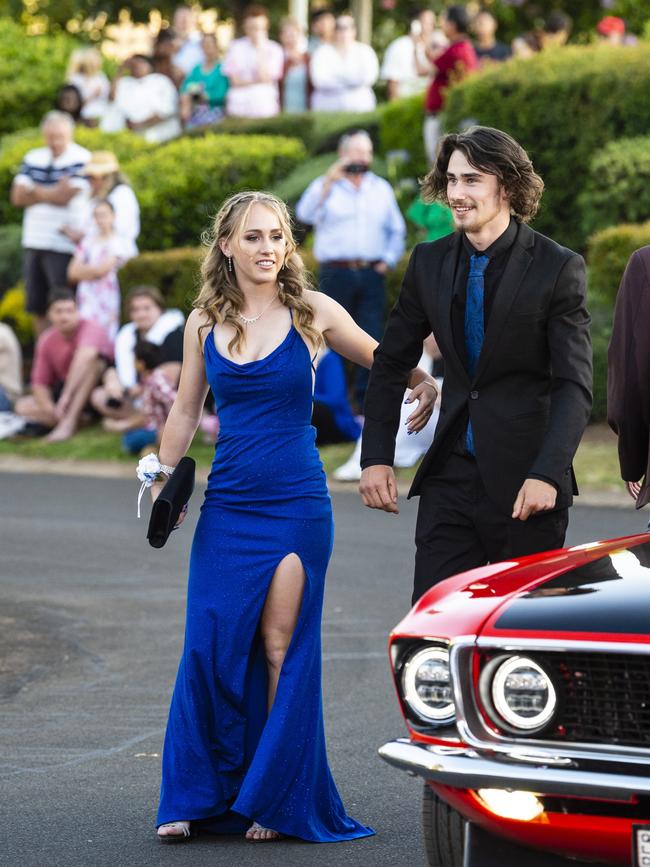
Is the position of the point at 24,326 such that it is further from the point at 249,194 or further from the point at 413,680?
the point at 413,680

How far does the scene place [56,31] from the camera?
118 feet

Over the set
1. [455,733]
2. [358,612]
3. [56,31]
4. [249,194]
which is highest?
[56,31]

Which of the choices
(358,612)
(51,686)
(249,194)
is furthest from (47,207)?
(249,194)

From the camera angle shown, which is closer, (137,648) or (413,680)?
(413,680)

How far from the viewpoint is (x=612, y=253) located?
588 inches

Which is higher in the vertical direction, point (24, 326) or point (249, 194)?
point (249, 194)

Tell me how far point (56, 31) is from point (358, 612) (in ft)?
94.3

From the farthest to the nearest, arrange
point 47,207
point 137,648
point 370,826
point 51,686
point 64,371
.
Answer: point 47,207 < point 64,371 < point 137,648 < point 51,686 < point 370,826

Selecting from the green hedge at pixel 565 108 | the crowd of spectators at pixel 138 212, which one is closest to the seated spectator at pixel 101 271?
the crowd of spectators at pixel 138 212

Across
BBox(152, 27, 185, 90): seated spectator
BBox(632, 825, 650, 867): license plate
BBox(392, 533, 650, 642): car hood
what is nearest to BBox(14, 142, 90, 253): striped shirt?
BBox(152, 27, 185, 90): seated spectator

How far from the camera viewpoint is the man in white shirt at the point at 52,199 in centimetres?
1812

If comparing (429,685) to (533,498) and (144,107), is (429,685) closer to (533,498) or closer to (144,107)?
(533,498)

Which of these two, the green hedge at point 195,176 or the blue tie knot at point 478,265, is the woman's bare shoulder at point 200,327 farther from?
the green hedge at point 195,176

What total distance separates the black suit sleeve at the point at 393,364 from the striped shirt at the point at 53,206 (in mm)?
12774
